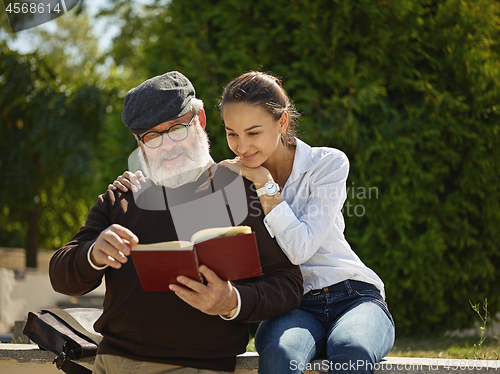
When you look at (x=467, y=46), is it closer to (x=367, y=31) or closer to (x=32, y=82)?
(x=367, y=31)

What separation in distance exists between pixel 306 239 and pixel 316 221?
0.13 m

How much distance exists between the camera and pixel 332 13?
441 cm

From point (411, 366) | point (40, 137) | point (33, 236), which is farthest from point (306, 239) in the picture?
point (33, 236)

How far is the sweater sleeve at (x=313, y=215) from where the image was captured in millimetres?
2217

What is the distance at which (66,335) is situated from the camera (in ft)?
8.18

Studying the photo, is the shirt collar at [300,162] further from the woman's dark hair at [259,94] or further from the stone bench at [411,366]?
the stone bench at [411,366]

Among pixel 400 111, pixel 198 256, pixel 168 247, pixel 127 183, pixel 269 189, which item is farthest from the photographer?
pixel 400 111

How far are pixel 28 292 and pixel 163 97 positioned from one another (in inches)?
268

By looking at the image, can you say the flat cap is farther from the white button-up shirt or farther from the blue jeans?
the blue jeans

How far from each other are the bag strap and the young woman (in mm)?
808

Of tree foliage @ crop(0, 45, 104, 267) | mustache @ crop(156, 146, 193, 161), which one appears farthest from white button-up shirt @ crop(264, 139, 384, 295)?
tree foliage @ crop(0, 45, 104, 267)

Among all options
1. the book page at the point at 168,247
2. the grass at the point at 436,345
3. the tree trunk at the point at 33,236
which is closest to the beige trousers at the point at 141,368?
the book page at the point at 168,247

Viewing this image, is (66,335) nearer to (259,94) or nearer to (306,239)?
(306,239)

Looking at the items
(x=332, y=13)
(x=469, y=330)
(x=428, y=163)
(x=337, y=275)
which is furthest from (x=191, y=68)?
(x=469, y=330)
